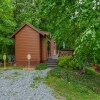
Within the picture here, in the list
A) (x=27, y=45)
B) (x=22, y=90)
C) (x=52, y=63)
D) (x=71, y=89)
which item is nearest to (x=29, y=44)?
(x=27, y=45)

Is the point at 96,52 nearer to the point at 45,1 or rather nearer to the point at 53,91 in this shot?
the point at 53,91

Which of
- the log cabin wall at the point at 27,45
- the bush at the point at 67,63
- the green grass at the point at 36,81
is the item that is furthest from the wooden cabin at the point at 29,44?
the green grass at the point at 36,81

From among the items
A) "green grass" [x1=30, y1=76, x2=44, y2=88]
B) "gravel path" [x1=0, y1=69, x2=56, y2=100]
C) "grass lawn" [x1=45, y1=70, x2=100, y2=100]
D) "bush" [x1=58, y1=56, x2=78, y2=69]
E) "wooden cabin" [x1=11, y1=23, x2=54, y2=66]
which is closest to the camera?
"gravel path" [x1=0, y1=69, x2=56, y2=100]

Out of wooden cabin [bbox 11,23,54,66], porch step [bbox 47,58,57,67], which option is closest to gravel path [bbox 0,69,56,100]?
porch step [bbox 47,58,57,67]

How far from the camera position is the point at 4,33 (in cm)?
2662

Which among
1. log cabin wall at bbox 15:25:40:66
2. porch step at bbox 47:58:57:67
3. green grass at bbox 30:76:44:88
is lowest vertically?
green grass at bbox 30:76:44:88

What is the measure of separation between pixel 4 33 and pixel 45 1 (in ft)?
35.9

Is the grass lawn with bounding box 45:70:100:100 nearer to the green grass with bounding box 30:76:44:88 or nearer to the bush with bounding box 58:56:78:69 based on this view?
the green grass with bounding box 30:76:44:88

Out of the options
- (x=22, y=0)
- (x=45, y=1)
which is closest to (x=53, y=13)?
(x=45, y=1)

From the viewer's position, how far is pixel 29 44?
2417 cm

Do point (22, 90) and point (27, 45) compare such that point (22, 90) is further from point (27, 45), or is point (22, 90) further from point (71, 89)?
point (27, 45)

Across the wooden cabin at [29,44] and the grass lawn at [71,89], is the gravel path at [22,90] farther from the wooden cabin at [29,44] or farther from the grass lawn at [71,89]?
the wooden cabin at [29,44]

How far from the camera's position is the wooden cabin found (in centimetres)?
2394

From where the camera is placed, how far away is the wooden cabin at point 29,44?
2394 cm
